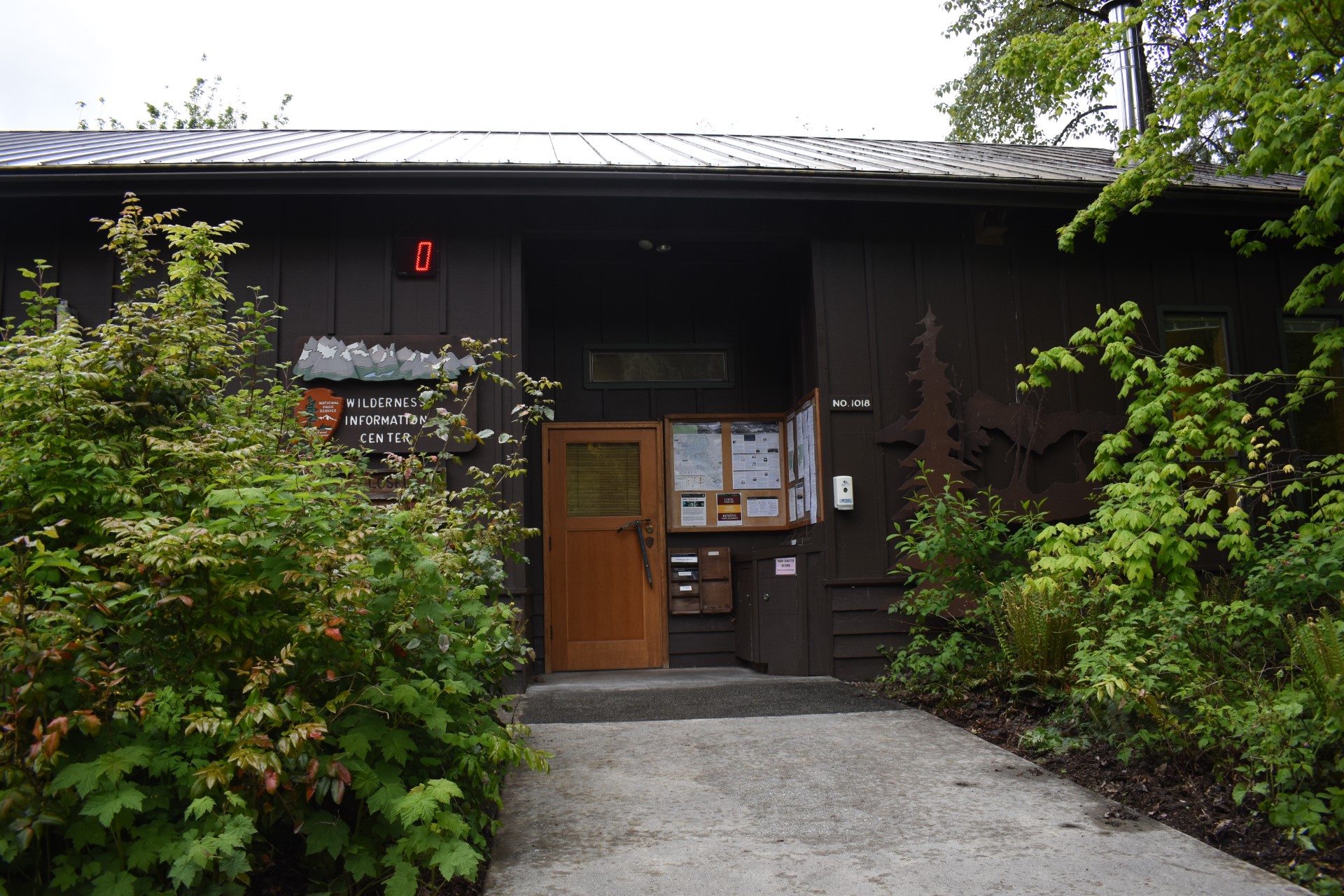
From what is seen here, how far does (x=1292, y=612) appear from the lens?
4.50m

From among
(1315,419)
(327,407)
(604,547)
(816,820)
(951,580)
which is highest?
(327,407)

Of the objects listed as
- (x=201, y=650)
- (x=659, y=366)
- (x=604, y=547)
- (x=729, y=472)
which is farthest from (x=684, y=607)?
(x=201, y=650)

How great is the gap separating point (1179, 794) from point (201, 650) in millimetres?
3436

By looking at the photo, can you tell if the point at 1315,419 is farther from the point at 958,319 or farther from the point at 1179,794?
the point at 1179,794

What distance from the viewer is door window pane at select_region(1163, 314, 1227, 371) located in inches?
304

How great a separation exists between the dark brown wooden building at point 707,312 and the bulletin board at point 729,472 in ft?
0.08

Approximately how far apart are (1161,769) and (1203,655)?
2.77 feet

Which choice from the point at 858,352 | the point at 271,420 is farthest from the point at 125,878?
the point at 858,352

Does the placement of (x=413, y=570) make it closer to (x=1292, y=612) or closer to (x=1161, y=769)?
(x=1161, y=769)

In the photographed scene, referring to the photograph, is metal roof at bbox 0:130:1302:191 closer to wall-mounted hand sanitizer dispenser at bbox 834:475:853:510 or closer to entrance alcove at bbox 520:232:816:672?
entrance alcove at bbox 520:232:816:672

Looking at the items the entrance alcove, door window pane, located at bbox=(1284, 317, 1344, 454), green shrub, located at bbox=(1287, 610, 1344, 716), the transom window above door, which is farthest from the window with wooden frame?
green shrub, located at bbox=(1287, 610, 1344, 716)

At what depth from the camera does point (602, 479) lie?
8188mm

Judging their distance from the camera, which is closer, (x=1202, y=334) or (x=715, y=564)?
(x=1202, y=334)

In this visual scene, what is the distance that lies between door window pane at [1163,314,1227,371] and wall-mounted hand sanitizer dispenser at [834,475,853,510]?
10.1ft
